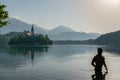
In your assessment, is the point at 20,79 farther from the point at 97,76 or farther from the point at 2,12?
the point at 97,76

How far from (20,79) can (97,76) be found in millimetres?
13382

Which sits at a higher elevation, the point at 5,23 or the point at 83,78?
the point at 5,23

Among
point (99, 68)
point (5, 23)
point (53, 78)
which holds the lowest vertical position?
point (53, 78)

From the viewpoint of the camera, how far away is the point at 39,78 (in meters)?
35.2

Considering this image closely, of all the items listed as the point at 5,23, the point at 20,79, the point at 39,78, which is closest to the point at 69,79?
the point at 39,78

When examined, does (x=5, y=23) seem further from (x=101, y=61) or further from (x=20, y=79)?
(x=101, y=61)

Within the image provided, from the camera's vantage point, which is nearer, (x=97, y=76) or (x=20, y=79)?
(x=97, y=76)

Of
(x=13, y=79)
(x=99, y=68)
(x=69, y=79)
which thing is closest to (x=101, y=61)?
(x=99, y=68)

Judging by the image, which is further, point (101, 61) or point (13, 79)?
point (13, 79)

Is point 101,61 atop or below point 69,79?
atop

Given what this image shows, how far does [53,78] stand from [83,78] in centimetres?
383

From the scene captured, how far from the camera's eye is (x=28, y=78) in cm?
3488

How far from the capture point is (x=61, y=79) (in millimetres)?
34781

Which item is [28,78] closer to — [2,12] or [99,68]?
[2,12]
